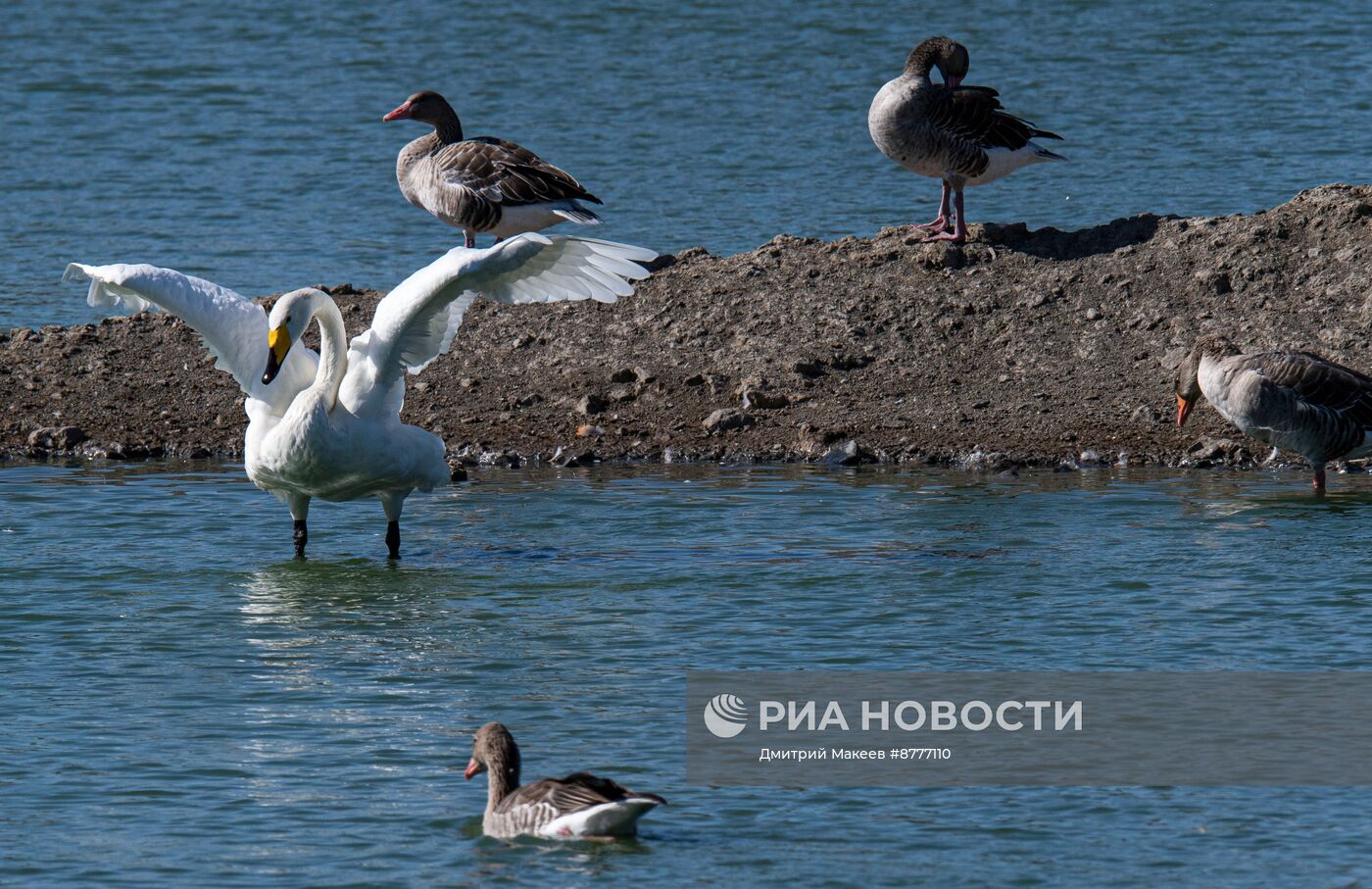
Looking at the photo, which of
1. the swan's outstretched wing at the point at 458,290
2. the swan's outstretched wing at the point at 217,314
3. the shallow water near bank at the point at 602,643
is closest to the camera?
the shallow water near bank at the point at 602,643

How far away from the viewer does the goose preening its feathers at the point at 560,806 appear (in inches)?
295

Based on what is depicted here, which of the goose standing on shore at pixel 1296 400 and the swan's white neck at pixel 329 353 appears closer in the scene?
the swan's white neck at pixel 329 353

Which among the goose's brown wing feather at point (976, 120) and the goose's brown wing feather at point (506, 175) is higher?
the goose's brown wing feather at point (976, 120)

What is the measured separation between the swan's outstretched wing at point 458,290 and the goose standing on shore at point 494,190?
4.19m

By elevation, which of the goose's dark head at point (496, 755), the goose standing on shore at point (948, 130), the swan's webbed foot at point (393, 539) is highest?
the goose standing on shore at point (948, 130)

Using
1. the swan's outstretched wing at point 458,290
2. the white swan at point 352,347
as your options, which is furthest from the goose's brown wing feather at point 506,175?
the swan's outstretched wing at point 458,290

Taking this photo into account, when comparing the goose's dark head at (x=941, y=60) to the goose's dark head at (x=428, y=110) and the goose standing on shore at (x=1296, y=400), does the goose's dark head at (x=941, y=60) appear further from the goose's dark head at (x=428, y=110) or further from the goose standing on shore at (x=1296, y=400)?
the goose standing on shore at (x=1296, y=400)

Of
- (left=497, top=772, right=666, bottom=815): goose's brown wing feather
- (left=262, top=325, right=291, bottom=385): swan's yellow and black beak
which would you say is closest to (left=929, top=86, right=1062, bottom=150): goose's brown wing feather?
(left=262, top=325, right=291, bottom=385): swan's yellow and black beak

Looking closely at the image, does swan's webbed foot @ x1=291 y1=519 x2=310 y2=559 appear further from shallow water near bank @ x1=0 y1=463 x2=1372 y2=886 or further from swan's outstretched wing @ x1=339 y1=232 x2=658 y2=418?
swan's outstretched wing @ x1=339 y1=232 x2=658 y2=418

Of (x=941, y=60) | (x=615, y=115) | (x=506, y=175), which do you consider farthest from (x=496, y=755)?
(x=615, y=115)

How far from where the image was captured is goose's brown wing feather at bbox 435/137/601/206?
16156 millimetres

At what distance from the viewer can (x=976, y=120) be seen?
53.9 ft

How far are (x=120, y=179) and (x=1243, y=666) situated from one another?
17.6 meters

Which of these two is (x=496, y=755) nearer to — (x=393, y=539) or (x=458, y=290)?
(x=458, y=290)
